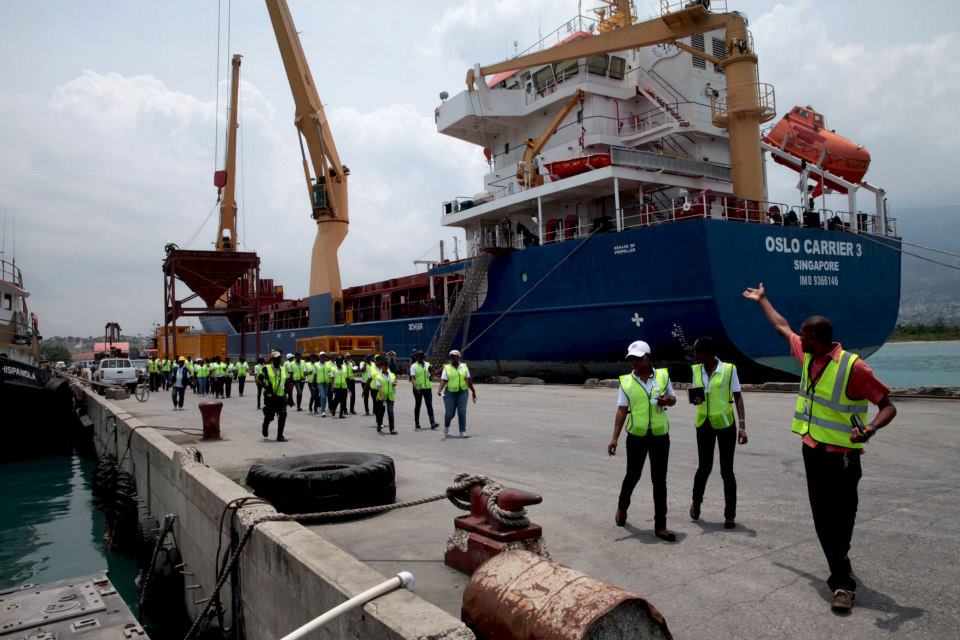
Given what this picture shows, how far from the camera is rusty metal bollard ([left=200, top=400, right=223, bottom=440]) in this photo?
9.78m

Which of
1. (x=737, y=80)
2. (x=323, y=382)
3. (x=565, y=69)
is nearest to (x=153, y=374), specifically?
(x=323, y=382)

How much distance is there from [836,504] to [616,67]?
20290 mm

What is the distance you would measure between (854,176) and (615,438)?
62.4 feet

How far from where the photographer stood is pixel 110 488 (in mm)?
9016

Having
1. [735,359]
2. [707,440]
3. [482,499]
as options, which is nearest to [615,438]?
[707,440]

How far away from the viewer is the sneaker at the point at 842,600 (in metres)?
3.15

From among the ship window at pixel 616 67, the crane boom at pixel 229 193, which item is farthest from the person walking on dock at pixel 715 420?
the crane boom at pixel 229 193

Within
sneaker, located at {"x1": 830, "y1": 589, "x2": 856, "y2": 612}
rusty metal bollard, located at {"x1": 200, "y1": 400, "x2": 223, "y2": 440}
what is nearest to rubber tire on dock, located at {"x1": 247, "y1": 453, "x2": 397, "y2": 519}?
sneaker, located at {"x1": 830, "y1": 589, "x2": 856, "y2": 612}

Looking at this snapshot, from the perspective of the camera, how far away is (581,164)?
61.5 ft

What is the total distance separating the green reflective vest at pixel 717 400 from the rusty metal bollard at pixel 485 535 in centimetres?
191

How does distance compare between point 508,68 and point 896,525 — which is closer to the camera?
point 896,525

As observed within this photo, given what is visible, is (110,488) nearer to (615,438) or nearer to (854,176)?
(615,438)

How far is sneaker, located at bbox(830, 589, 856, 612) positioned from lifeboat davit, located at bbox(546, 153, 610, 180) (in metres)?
16.5

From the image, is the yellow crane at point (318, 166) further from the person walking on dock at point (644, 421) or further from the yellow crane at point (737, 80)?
the person walking on dock at point (644, 421)
